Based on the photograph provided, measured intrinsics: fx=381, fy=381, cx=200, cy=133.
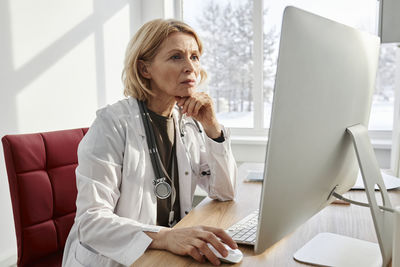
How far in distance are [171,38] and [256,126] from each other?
199 cm

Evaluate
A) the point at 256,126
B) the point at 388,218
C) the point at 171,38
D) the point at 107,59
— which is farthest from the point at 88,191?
the point at 256,126

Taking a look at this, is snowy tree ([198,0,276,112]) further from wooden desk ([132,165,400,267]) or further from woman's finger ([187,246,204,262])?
woman's finger ([187,246,204,262])

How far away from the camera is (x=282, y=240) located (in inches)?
35.4

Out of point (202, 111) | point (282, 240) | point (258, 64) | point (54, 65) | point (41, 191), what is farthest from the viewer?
point (258, 64)

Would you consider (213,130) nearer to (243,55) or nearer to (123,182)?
(123,182)

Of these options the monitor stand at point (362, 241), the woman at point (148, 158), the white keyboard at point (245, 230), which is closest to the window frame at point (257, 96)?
the woman at point (148, 158)

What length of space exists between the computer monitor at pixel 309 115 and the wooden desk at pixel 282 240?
13 centimetres

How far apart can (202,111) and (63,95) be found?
126cm

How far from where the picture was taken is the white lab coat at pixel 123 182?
98cm

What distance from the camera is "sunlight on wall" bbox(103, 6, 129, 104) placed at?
280 cm

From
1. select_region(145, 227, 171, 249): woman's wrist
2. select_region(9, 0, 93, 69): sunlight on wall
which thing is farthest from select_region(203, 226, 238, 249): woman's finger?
select_region(9, 0, 93, 69): sunlight on wall

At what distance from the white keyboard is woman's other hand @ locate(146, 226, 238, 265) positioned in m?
0.06

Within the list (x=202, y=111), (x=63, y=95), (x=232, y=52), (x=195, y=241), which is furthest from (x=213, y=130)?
(x=232, y=52)

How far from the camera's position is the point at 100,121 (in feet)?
4.04
